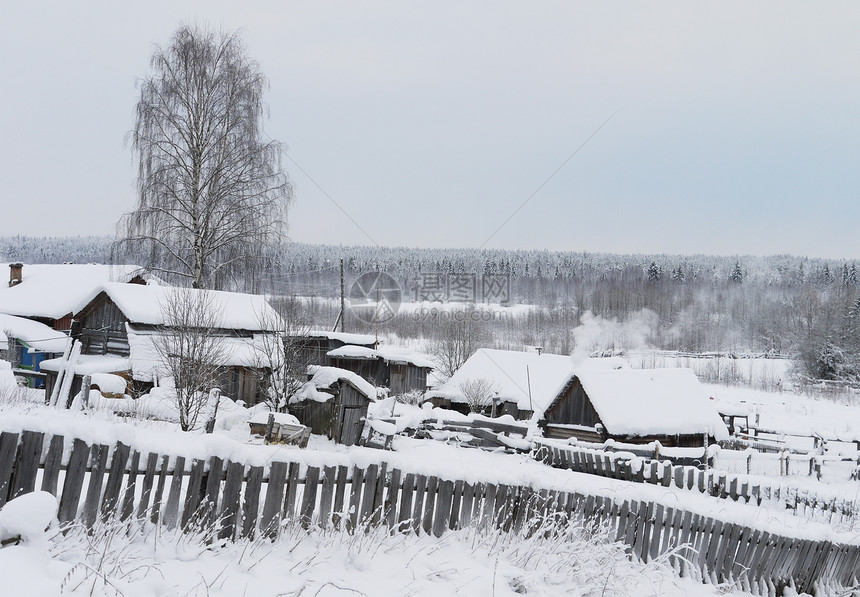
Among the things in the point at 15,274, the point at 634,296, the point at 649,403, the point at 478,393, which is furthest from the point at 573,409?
the point at 634,296

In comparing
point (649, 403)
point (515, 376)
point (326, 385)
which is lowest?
point (515, 376)

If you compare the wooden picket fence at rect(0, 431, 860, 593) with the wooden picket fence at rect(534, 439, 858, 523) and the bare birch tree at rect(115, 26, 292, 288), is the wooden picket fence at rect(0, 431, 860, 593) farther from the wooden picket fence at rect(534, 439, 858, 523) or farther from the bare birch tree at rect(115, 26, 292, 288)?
the bare birch tree at rect(115, 26, 292, 288)

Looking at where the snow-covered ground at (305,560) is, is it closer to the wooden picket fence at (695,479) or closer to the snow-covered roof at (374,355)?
the wooden picket fence at (695,479)

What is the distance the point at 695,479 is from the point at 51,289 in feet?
126

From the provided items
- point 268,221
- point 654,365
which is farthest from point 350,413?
point 654,365

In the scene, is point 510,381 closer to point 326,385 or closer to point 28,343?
point 326,385

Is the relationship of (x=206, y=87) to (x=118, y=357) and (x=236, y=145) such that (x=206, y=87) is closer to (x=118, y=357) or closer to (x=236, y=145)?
(x=236, y=145)

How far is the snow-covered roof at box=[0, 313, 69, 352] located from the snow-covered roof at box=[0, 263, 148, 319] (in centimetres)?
126

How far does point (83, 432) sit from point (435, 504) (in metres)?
3.54

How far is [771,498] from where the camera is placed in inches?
599

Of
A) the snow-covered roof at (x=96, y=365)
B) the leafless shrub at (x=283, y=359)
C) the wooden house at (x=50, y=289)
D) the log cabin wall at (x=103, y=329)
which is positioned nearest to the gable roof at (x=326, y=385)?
the leafless shrub at (x=283, y=359)

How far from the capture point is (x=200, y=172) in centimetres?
2041

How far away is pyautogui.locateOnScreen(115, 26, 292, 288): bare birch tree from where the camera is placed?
2008cm

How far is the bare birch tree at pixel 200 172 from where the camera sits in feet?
65.9
